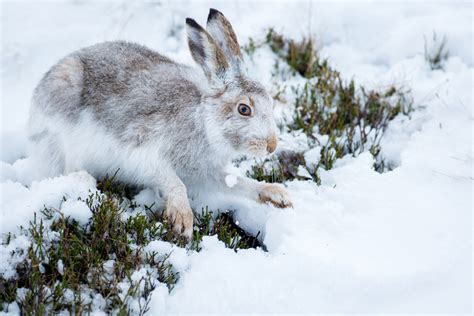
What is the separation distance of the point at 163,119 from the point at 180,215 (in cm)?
83

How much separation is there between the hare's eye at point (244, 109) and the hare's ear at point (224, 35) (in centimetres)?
35

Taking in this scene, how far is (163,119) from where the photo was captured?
Answer: 4203 mm

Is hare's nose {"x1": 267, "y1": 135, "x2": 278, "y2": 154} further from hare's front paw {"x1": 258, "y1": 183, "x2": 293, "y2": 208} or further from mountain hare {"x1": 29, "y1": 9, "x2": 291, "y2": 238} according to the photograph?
hare's front paw {"x1": 258, "y1": 183, "x2": 293, "y2": 208}

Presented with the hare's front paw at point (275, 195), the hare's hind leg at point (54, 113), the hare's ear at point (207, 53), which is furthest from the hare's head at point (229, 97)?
the hare's hind leg at point (54, 113)

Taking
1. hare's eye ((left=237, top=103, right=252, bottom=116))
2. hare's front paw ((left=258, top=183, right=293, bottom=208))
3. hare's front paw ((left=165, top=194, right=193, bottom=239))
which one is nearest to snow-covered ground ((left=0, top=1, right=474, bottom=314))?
hare's front paw ((left=258, top=183, right=293, bottom=208))

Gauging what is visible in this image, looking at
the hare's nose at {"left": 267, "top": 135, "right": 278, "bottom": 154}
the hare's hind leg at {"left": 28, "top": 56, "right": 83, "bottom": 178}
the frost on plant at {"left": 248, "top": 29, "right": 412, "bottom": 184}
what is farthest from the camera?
the frost on plant at {"left": 248, "top": 29, "right": 412, "bottom": 184}

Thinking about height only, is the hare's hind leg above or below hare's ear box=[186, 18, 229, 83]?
below

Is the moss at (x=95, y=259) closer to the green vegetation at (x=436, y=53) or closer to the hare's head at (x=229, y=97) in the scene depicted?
the hare's head at (x=229, y=97)

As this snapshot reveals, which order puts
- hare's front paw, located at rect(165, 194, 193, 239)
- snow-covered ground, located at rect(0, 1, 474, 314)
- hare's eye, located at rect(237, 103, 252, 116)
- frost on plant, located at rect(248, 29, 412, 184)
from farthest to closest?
frost on plant, located at rect(248, 29, 412, 184) < hare's eye, located at rect(237, 103, 252, 116) < hare's front paw, located at rect(165, 194, 193, 239) < snow-covered ground, located at rect(0, 1, 474, 314)

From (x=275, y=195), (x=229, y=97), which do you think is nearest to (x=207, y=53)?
(x=229, y=97)

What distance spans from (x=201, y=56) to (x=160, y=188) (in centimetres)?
107

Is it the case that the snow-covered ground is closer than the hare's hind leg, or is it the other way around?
the snow-covered ground

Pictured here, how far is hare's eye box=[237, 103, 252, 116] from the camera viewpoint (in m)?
3.96

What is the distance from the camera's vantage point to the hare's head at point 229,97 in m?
3.89
